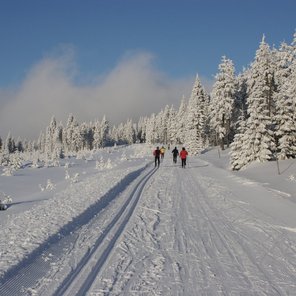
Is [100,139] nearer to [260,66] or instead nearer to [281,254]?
[260,66]

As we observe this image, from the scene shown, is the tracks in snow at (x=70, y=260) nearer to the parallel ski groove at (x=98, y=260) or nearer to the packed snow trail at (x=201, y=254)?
the parallel ski groove at (x=98, y=260)

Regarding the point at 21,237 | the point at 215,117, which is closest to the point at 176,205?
the point at 21,237

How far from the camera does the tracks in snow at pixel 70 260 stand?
17.6 ft

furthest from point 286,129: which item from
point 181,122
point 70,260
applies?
point 181,122

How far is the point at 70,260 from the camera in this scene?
6547 mm

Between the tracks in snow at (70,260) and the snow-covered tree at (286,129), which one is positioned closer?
the tracks in snow at (70,260)

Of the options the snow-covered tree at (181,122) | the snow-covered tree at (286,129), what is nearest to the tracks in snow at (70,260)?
the snow-covered tree at (286,129)

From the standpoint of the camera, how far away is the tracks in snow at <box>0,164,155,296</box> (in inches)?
212

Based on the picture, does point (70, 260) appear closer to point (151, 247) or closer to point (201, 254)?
point (151, 247)

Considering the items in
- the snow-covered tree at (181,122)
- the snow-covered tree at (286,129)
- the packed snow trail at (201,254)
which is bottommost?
the packed snow trail at (201,254)

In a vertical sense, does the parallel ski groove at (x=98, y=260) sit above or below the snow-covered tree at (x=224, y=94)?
below

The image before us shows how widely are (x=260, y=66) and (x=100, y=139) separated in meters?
102

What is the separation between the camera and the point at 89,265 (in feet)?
20.6

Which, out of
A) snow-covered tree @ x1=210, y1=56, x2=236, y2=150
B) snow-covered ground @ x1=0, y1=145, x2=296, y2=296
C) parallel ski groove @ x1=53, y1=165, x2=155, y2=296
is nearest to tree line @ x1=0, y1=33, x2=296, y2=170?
snow-covered tree @ x1=210, y1=56, x2=236, y2=150
